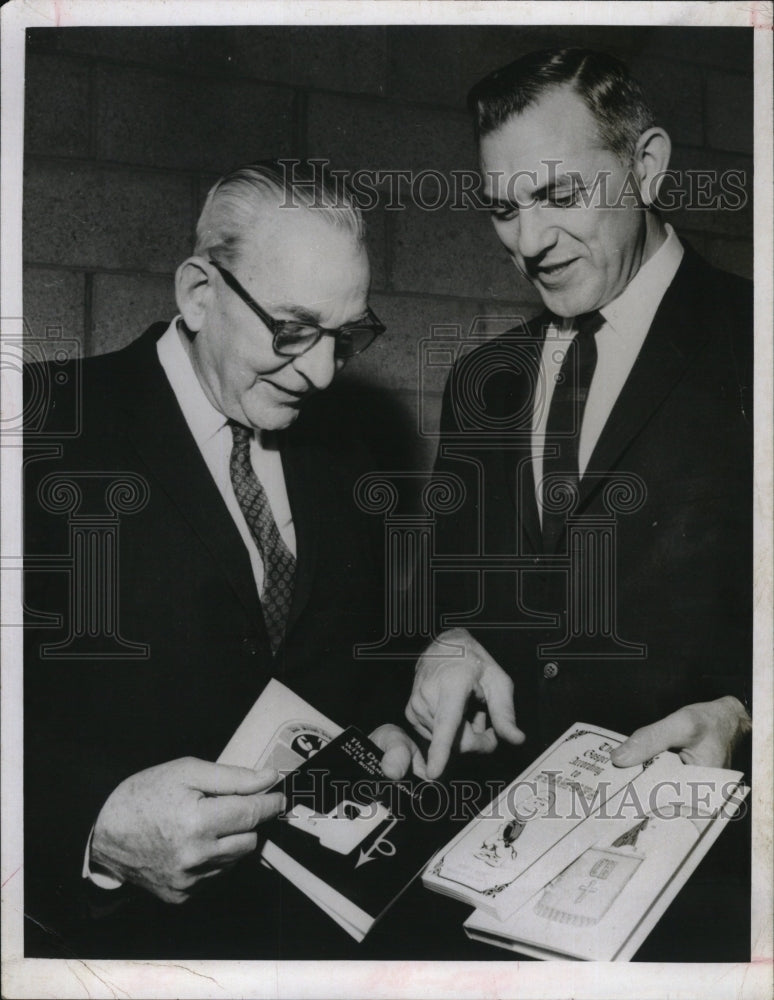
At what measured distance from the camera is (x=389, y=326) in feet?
7.22

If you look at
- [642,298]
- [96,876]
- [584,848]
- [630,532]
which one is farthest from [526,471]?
[96,876]

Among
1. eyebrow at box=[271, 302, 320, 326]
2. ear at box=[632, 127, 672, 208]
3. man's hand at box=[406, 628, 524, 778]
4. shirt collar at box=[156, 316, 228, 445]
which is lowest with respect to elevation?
man's hand at box=[406, 628, 524, 778]

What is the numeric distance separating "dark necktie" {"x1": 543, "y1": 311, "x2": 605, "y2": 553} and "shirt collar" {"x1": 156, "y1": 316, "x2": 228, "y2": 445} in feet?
2.43

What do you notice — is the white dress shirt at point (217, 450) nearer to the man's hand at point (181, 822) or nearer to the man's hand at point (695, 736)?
the man's hand at point (181, 822)

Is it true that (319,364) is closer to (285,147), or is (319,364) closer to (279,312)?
(279,312)

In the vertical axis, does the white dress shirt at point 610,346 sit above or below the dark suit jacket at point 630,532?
above

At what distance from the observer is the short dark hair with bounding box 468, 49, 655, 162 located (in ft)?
7.22

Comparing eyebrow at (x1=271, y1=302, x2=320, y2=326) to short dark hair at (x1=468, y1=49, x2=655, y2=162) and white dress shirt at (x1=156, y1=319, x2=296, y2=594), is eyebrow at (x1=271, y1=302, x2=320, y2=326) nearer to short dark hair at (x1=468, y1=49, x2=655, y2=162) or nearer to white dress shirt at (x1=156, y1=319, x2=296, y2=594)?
white dress shirt at (x1=156, y1=319, x2=296, y2=594)

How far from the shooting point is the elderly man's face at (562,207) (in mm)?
2186

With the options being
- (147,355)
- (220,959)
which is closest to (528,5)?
(147,355)

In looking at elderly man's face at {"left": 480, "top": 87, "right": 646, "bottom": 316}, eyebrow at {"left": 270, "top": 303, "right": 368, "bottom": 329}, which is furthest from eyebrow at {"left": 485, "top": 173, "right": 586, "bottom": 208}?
eyebrow at {"left": 270, "top": 303, "right": 368, "bottom": 329}

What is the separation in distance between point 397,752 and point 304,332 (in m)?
0.96

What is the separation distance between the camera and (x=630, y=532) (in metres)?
2.20

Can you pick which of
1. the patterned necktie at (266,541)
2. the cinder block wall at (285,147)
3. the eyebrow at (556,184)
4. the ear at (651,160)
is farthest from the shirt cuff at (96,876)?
the ear at (651,160)
